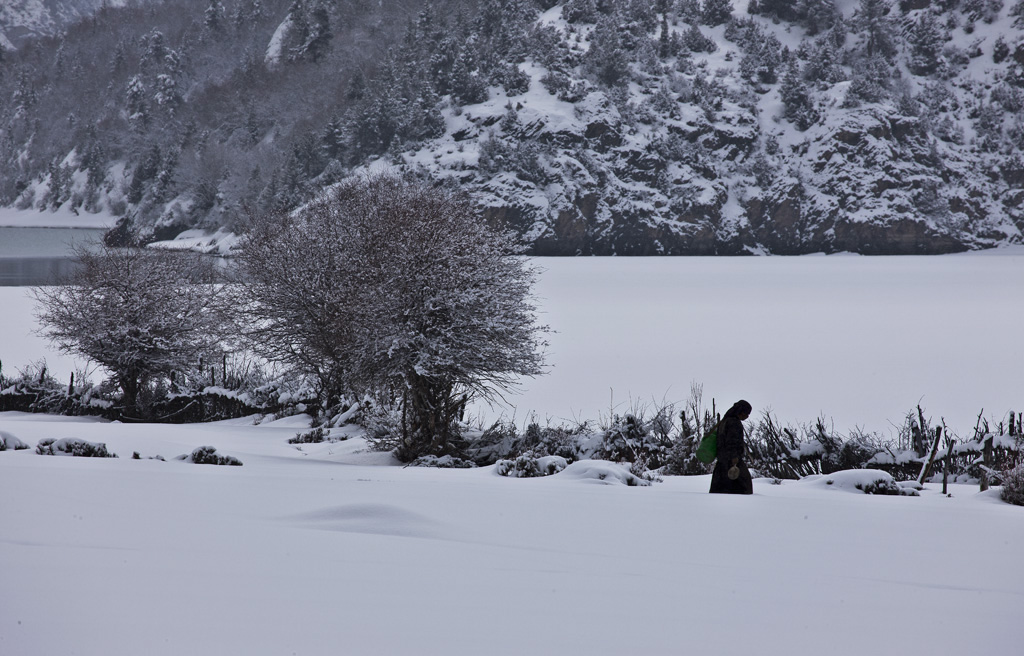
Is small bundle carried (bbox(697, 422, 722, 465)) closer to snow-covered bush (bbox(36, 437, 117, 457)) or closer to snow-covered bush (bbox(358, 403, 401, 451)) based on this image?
snow-covered bush (bbox(36, 437, 117, 457))

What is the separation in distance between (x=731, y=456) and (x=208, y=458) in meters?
5.93

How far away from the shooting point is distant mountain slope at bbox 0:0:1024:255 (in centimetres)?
9344

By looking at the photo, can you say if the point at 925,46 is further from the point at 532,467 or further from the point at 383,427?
the point at 532,467

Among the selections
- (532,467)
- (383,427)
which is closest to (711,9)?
(383,427)

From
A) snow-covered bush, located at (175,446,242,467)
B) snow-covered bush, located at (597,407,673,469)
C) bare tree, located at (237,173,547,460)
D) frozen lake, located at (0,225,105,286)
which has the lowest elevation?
snow-covered bush, located at (597,407,673,469)

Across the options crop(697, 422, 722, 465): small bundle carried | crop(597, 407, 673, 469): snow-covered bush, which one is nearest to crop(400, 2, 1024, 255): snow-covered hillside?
crop(597, 407, 673, 469): snow-covered bush

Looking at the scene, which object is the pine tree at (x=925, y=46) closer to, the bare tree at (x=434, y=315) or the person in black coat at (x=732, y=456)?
the bare tree at (x=434, y=315)

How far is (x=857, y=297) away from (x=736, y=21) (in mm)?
81130

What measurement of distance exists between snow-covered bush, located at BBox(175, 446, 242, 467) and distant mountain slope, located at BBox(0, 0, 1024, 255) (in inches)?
2664

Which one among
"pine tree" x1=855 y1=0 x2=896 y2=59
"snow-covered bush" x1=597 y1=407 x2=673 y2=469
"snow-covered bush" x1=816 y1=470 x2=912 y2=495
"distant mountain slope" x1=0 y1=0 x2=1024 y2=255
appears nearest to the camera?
"snow-covered bush" x1=816 y1=470 x2=912 y2=495

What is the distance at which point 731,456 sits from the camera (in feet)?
24.6

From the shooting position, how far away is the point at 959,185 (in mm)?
94188

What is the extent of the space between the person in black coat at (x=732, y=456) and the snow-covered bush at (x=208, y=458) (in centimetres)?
556

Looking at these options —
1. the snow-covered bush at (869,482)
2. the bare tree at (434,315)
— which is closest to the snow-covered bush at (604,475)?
the snow-covered bush at (869,482)
